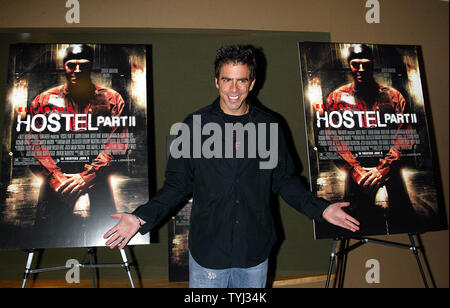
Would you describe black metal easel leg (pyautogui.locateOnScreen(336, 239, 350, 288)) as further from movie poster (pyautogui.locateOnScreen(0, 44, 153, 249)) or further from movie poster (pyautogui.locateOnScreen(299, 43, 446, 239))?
movie poster (pyautogui.locateOnScreen(0, 44, 153, 249))

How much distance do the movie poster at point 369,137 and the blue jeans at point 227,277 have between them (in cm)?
77

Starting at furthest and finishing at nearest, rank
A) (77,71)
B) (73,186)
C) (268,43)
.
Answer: (268,43), (77,71), (73,186)

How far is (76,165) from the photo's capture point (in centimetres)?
207

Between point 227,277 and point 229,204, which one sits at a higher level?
point 229,204

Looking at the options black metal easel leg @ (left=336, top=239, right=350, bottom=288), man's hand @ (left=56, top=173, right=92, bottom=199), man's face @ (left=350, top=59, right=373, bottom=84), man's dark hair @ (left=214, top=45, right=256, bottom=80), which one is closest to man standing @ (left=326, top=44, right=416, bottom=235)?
man's face @ (left=350, top=59, right=373, bottom=84)

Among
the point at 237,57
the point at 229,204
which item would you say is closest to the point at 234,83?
the point at 237,57

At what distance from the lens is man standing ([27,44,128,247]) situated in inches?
79.3

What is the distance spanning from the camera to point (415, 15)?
301cm

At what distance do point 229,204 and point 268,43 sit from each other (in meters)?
2.11

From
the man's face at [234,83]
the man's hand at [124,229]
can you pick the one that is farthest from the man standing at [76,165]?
the man's face at [234,83]

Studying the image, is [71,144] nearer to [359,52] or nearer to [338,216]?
[338,216]

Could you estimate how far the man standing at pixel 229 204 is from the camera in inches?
58.5

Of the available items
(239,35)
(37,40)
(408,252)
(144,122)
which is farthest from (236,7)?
(408,252)
